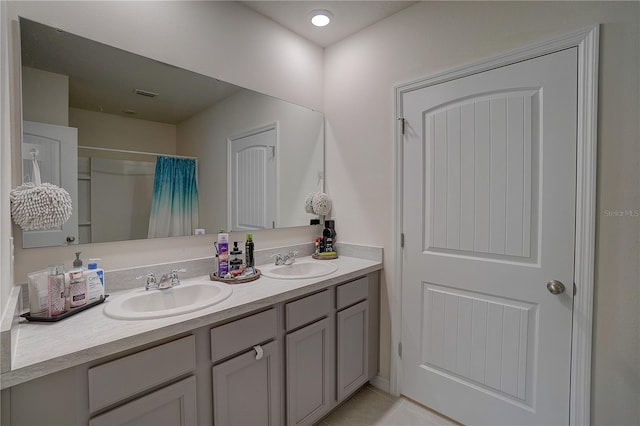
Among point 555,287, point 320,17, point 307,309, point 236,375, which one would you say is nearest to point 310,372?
point 307,309

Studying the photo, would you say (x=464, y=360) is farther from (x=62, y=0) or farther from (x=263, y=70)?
(x=62, y=0)

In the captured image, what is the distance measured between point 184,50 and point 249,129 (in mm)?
548

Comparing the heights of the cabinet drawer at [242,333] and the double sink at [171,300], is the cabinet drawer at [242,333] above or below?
below

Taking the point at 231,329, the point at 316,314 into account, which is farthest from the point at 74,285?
the point at 316,314

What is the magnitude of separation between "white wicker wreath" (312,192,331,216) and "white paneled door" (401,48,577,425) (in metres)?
0.64

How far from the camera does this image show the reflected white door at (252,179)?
1866 mm

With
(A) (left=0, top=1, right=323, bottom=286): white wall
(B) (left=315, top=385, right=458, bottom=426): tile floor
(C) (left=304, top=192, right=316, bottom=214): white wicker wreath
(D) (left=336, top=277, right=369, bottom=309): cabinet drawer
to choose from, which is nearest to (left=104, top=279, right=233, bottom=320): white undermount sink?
(A) (left=0, top=1, right=323, bottom=286): white wall

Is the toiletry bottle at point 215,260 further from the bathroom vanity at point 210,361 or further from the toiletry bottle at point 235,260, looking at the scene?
the bathroom vanity at point 210,361

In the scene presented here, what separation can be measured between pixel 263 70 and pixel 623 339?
7.78 ft

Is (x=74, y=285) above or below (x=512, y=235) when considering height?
below

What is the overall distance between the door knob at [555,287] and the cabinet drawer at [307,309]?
3.57 feet

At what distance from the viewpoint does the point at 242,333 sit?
1.28 m

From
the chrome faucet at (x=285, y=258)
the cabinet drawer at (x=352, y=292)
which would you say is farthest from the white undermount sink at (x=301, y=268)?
the cabinet drawer at (x=352, y=292)

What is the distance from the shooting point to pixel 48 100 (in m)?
1.26
